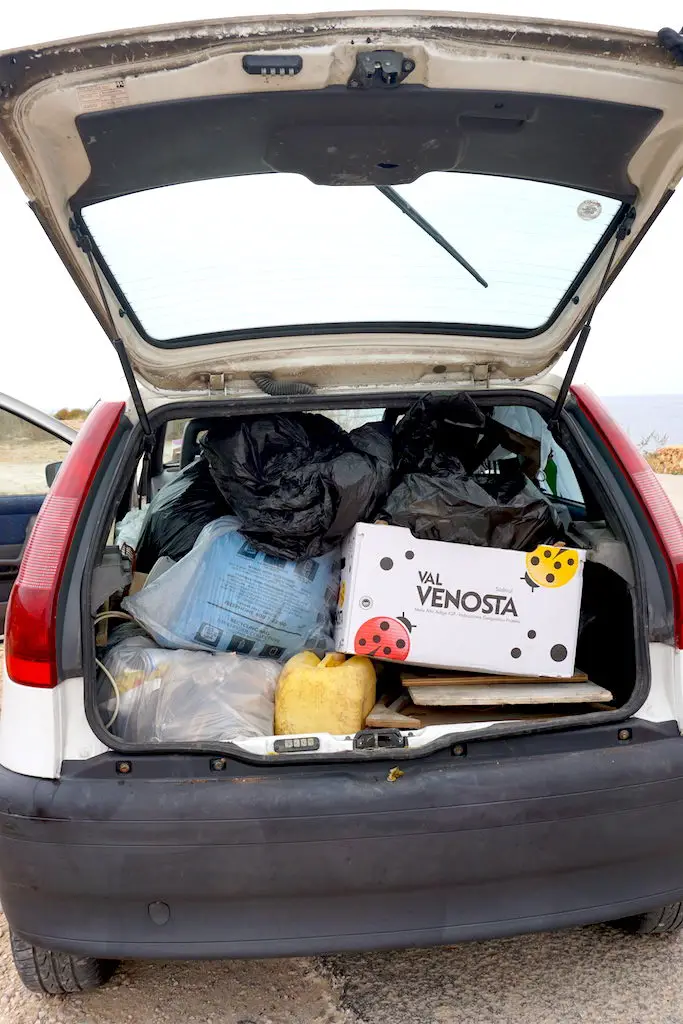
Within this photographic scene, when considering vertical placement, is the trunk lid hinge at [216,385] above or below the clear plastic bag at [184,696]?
above

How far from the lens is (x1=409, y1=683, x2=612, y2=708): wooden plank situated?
6.74 feet

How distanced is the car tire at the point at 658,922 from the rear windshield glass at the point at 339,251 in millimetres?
1675

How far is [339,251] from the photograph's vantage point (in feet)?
7.00

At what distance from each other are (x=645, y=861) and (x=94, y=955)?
4.03 feet

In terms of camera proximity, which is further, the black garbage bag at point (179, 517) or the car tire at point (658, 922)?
the black garbage bag at point (179, 517)

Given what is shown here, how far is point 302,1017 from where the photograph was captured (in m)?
1.92

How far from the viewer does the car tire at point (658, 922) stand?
2109 millimetres

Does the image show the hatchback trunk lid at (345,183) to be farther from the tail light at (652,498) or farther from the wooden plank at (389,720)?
the wooden plank at (389,720)

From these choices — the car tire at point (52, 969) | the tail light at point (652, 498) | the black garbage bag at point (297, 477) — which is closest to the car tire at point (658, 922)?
the tail light at point (652, 498)

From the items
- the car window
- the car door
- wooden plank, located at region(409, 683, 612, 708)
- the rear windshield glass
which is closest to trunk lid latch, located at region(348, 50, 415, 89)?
the rear windshield glass

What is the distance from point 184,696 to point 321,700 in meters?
0.35

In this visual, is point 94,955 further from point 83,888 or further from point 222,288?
point 222,288

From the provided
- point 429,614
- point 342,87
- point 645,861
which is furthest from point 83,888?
point 342,87

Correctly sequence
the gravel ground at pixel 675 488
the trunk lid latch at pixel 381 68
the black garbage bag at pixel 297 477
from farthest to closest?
the gravel ground at pixel 675 488 < the black garbage bag at pixel 297 477 < the trunk lid latch at pixel 381 68
